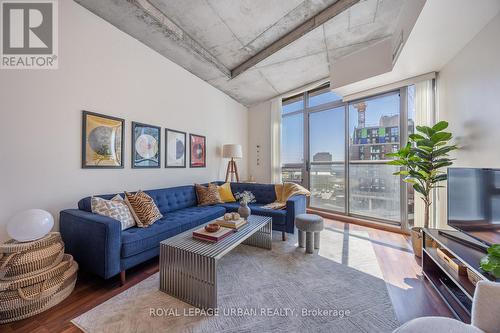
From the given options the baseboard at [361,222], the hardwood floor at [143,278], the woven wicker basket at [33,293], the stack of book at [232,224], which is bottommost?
the hardwood floor at [143,278]

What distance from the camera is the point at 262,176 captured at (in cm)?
514

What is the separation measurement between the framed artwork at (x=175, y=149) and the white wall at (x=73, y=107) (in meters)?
0.12

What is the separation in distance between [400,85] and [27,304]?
16.6 ft

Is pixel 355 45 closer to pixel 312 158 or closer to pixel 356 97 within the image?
pixel 356 97

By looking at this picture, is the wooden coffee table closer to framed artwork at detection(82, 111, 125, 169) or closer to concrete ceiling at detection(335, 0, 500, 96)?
framed artwork at detection(82, 111, 125, 169)

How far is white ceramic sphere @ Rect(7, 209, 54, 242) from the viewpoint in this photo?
1491mm

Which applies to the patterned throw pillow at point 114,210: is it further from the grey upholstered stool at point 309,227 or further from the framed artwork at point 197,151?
the grey upholstered stool at point 309,227

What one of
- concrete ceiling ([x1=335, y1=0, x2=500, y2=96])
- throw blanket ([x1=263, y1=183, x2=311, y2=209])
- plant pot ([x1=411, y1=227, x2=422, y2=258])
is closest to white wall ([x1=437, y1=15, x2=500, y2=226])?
concrete ceiling ([x1=335, y1=0, x2=500, y2=96])

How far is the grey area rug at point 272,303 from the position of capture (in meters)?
1.37

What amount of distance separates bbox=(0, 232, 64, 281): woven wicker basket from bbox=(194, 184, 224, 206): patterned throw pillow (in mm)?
1928

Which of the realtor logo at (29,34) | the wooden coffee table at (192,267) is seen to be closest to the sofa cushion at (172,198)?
the wooden coffee table at (192,267)

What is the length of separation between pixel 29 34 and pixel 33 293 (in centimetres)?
250

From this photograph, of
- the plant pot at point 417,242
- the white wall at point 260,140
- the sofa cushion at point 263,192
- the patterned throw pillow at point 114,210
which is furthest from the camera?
the white wall at point 260,140

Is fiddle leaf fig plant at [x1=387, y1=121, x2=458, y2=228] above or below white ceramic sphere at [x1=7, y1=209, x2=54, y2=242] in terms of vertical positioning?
above
